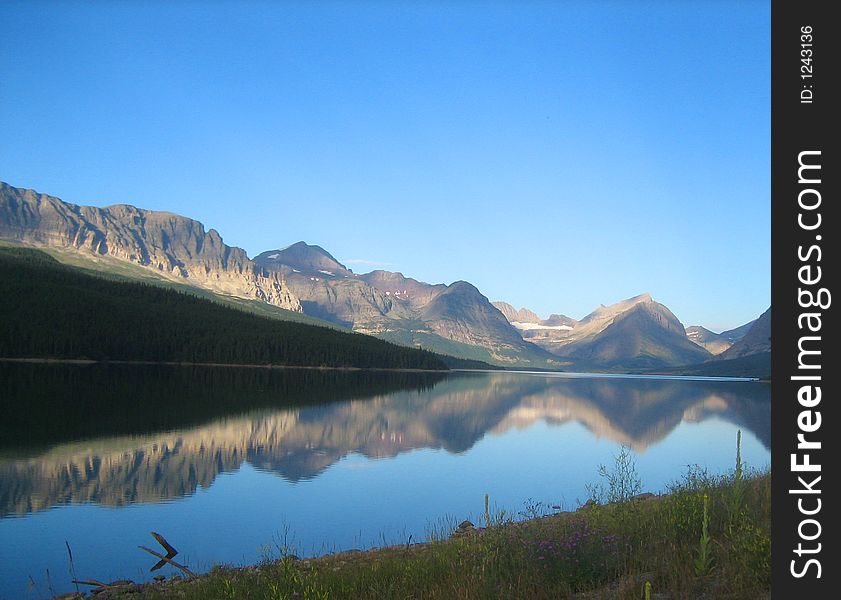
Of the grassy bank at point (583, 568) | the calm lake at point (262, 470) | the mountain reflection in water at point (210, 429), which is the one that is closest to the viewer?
the grassy bank at point (583, 568)

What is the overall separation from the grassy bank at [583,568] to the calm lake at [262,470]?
3518 mm

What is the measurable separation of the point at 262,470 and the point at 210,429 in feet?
56.3

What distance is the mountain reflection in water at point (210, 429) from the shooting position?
32969 mm

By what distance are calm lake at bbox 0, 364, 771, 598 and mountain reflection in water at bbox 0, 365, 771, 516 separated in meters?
0.21

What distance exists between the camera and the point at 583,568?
11.6 meters

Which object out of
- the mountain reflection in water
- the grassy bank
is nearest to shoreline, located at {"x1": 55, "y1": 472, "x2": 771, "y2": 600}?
the grassy bank

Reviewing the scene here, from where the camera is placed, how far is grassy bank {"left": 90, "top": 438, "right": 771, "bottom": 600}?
9641mm

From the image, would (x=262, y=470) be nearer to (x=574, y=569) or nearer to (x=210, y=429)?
(x=210, y=429)
